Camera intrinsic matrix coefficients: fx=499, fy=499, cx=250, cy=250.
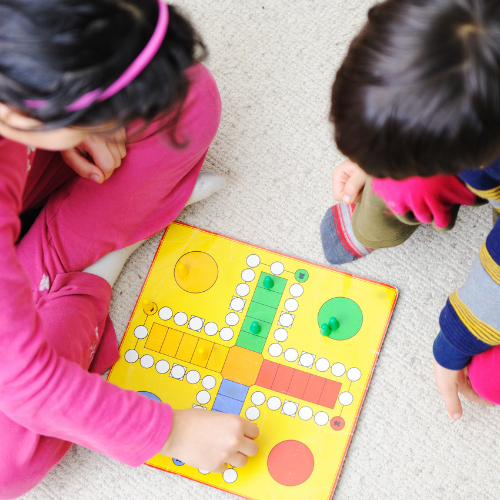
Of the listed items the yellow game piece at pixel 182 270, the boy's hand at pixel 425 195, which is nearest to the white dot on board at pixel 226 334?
the yellow game piece at pixel 182 270

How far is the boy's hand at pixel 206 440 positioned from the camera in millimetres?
652

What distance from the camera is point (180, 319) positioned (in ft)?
2.57

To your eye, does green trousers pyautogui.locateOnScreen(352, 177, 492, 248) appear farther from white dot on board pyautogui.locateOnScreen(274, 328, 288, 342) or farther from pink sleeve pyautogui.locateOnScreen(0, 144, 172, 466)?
pink sleeve pyautogui.locateOnScreen(0, 144, 172, 466)

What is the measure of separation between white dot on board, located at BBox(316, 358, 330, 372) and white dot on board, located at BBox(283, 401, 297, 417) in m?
0.07

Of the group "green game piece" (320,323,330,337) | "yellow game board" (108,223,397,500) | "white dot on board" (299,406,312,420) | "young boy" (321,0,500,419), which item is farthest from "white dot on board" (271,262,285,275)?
"young boy" (321,0,500,419)

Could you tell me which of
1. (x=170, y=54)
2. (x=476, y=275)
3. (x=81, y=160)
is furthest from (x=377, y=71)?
(x=81, y=160)

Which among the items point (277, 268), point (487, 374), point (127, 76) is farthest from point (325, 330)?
point (127, 76)

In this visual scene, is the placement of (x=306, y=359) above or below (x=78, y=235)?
below

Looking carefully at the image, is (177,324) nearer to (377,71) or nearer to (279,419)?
(279,419)

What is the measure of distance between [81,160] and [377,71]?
427 millimetres

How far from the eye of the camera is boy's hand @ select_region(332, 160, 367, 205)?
2.36 ft

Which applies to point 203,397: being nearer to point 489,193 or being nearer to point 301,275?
point 301,275

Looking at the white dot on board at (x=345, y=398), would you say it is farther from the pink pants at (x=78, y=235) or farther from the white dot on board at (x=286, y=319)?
the pink pants at (x=78, y=235)

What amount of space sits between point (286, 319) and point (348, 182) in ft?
0.75
